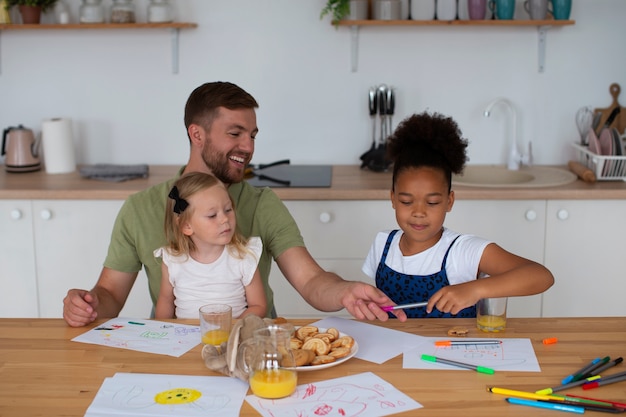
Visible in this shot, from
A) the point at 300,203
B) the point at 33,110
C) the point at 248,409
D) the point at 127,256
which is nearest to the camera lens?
the point at 248,409

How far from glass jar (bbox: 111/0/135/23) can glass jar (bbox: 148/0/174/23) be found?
8cm

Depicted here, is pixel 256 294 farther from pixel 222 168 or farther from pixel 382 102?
pixel 382 102

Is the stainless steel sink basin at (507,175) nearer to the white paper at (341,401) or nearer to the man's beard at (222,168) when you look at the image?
the man's beard at (222,168)

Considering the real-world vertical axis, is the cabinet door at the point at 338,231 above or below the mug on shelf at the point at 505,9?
below

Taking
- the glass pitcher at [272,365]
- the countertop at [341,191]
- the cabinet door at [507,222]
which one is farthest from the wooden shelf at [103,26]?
the glass pitcher at [272,365]

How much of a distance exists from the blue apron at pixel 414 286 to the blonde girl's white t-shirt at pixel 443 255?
1 cm

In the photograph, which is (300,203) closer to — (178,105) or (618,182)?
(178,105)

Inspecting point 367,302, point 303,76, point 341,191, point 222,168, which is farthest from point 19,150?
point 367,302

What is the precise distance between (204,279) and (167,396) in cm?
62

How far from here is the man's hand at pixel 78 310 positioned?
1.74 m

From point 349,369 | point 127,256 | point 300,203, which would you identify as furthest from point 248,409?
point 300,203

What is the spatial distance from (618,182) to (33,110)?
2524 millimetres

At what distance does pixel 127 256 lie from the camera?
2.10 m

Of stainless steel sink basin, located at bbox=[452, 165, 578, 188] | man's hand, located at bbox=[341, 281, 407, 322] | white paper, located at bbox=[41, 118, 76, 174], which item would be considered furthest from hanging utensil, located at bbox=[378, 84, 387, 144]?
man's hand, located at bbox=[341, 281, 407, 322]
